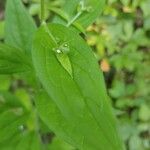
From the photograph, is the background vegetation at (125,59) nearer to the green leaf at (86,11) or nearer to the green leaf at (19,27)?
the green leaf at (19,27)

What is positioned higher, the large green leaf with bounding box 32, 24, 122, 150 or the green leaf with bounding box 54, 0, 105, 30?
the green leaf with bounding box 54, 0, 105, 30

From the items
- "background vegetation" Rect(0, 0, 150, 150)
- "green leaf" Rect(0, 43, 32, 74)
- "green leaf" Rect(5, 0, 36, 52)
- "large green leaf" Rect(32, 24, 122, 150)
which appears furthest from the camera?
"background vegetation" Rect(0, 0, 150, 150)

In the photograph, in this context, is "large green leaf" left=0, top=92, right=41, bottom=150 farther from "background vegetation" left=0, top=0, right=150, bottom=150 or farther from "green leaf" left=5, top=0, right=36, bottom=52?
"background vegetation" left=0, top=0, right=150, bottom=150

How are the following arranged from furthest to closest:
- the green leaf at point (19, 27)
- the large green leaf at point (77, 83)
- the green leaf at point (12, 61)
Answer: the green leaf at point (19, 27)
the green leaf at point (12, 61)
the large green leaf at point (77, 83)

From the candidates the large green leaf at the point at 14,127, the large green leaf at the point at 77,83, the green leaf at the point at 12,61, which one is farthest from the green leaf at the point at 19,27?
the large green leaf at the point at 77,83

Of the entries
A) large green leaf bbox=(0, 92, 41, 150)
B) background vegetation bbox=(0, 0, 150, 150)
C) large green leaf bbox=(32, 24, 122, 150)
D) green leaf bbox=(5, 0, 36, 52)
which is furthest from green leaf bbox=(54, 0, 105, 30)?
background vegetation bbox=(0, 0, 150, 150)

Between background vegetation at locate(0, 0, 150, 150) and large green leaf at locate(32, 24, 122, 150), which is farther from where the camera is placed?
background vegetation at locate(0, 0, 150, 150)
